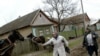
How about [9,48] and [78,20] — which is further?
[78,20]

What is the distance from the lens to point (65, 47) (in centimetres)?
1320

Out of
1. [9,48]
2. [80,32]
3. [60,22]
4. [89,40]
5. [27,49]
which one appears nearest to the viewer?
[9,48]

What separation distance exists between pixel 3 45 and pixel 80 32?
41847 mm

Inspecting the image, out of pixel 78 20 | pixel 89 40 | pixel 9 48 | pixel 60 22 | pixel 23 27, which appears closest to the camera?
pixel 9 48

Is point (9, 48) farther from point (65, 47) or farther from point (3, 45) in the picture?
point (65, 47)

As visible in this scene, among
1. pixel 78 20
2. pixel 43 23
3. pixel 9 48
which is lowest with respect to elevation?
pixel 78 20

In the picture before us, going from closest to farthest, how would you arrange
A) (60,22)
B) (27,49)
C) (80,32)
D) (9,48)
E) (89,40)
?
(9,48), (89,40), (27,49), (80,32), (60,22)

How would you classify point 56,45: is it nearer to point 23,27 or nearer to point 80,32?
point 23,27

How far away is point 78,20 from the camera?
89.5 meters

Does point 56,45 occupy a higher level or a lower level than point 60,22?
higher

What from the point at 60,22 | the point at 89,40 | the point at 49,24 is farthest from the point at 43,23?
the point at 89,40

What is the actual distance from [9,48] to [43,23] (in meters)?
38.2

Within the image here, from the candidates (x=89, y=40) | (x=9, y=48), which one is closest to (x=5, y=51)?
(x=9, y=48)

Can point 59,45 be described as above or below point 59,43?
below
